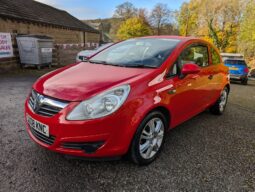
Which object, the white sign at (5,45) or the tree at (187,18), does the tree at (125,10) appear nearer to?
the tree at (187,18)

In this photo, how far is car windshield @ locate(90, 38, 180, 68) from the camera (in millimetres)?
3053

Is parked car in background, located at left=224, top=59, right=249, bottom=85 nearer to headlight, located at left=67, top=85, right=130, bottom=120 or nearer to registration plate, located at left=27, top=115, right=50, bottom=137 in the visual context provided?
headlight, located at left=67, top=85, right=130, bottom=120

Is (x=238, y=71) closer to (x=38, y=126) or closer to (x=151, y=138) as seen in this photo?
(x=151, y=138)

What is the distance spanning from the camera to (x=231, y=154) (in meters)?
3.12

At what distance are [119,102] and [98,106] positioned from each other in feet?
0.72

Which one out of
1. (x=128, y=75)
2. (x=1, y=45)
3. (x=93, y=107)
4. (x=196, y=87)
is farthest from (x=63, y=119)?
(x=1, y=45)

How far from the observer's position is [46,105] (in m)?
2.37

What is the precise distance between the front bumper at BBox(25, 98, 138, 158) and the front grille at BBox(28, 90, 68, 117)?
5 cm

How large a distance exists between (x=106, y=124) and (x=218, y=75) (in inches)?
118

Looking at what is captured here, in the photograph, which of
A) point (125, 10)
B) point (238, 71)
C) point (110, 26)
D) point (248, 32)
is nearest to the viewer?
point (238, 71)

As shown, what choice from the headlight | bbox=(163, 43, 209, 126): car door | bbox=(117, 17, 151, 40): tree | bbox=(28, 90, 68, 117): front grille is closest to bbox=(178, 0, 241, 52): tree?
bbox=(117, 17, 151, 40): tree

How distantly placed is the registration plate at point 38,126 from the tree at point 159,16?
48.1 meters

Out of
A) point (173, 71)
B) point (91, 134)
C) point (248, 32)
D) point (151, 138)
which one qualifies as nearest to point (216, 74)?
point (173, 71)

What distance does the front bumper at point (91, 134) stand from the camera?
2.18 meters
